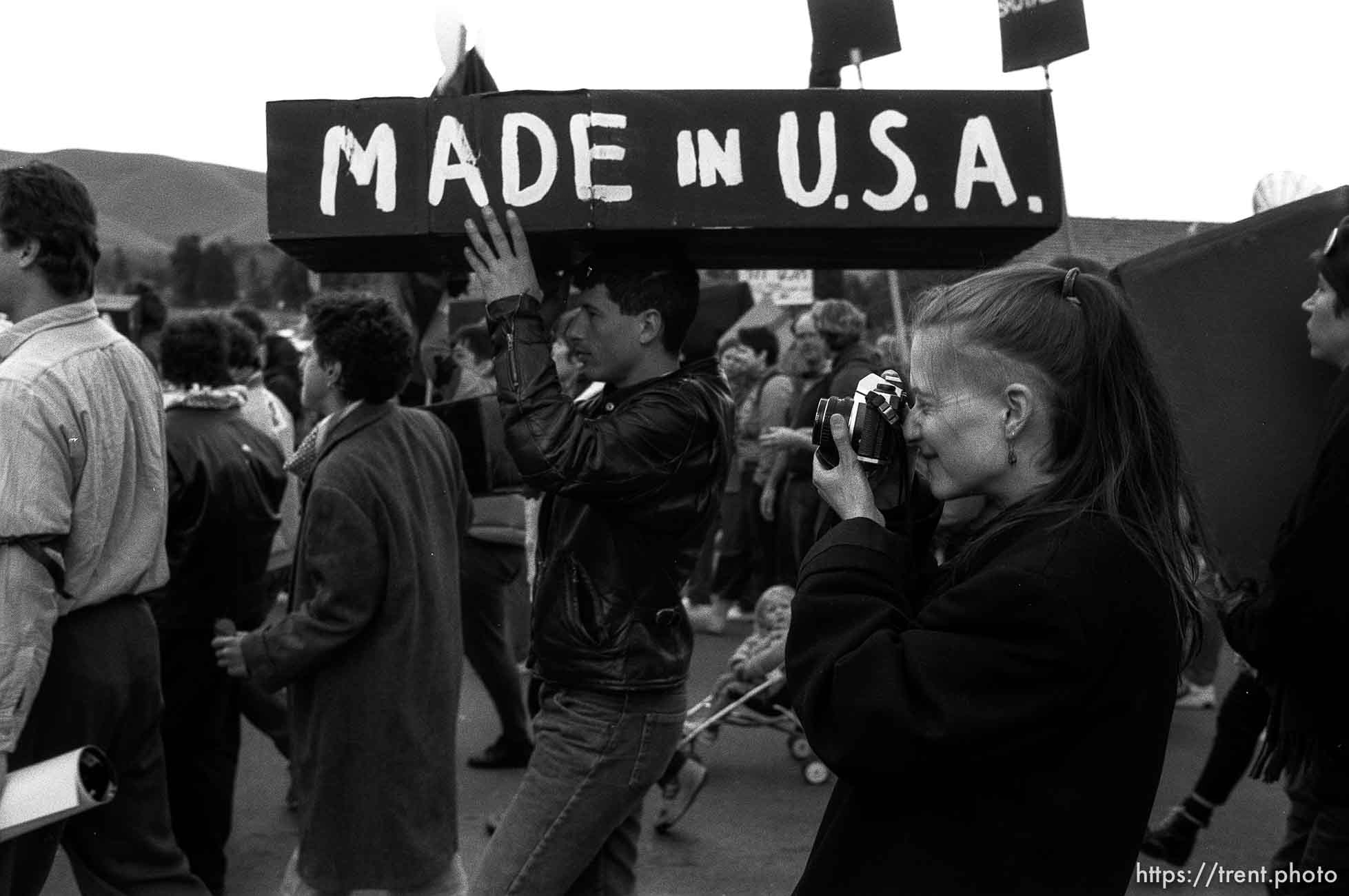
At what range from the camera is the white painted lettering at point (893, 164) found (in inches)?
100

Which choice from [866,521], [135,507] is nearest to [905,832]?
[866,521]

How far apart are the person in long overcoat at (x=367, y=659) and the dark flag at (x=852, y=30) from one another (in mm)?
1479

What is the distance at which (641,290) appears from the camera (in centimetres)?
307

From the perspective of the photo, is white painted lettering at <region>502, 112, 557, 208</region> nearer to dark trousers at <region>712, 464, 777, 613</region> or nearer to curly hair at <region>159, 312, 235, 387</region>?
curly hair at <region>159, 312, 235, 387</region>

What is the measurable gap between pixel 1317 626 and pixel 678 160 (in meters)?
1.49

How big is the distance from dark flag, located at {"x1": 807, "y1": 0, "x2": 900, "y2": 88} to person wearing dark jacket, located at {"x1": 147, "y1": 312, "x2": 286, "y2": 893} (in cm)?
239

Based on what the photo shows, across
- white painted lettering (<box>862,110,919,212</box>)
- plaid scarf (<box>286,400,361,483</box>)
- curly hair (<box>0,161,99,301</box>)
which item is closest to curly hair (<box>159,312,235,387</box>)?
plaid scarf (<box>286,400,361,483</box>)

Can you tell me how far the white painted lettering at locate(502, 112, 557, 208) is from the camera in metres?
2.56

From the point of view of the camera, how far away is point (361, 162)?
2566 mm

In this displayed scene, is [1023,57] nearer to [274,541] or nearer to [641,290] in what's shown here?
[641,290]

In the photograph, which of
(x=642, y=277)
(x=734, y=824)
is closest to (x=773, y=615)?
(x=734, y=824)

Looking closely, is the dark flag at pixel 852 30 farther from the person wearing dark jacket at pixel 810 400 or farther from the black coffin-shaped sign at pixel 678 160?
the person wearing dark jacket at pixel 810 400

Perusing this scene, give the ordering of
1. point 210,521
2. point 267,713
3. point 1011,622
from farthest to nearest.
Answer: point 267,713, point 210,521, point 1011,622

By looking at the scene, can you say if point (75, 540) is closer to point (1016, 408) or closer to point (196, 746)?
point (196, 746)
